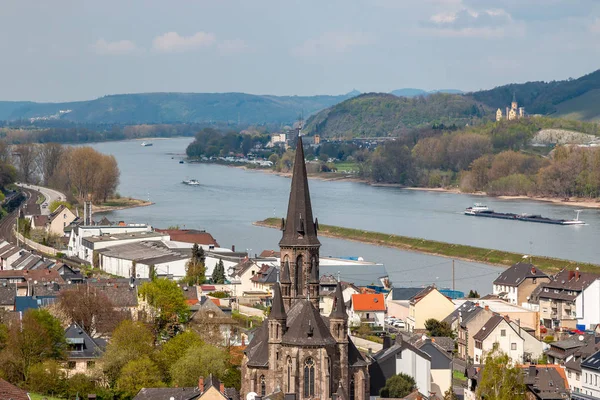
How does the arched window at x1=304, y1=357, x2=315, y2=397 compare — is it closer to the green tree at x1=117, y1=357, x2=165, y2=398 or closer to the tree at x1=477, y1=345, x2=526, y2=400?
the tree at x1=477, y1=345, x2=526, y2=400

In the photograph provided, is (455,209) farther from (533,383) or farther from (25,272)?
(533,383)

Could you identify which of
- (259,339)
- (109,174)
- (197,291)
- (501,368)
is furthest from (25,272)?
(109,174)

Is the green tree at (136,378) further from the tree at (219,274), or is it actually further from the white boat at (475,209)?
the white boat at (475,209)

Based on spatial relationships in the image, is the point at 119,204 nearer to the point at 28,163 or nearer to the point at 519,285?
the point at 28,163

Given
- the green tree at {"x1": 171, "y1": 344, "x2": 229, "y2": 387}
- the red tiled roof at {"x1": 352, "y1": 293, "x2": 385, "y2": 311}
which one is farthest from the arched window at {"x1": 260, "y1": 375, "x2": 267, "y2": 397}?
the red tiled roof at {"x1": 352, "y1": 293, "x2": 385, "y2": 311}

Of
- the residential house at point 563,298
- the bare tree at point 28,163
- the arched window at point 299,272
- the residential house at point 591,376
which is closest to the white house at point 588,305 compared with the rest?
the residential house at point 563,298

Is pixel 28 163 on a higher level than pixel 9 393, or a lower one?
lower

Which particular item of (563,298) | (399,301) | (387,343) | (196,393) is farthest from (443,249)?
(196,393)
